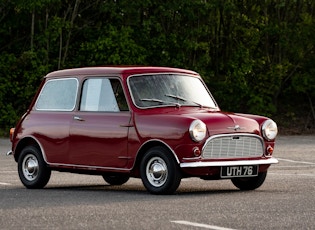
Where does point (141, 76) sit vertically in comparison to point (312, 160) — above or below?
above

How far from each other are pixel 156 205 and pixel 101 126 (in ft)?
8.31

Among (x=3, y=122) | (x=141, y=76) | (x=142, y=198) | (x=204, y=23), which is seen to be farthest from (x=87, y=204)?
(x=204, y=23)

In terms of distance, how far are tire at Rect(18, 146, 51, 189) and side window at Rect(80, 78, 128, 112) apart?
99 centimetres

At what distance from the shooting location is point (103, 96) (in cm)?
1459

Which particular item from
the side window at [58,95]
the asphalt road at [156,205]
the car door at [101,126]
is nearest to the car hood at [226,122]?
the asphalt road at [156,205]

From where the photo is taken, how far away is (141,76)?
47.5 feet

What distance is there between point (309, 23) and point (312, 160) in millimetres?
14262

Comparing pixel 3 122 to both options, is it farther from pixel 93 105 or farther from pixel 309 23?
pixel 93 105

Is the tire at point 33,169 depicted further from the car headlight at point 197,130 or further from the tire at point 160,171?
the car headlight at point 197,130

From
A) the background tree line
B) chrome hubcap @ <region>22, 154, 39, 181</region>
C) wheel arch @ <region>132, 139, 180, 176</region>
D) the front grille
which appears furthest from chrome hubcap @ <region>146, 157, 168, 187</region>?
the background tree line

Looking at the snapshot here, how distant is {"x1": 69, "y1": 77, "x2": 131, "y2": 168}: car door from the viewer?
14.0 m

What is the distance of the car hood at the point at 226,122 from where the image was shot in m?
13.5

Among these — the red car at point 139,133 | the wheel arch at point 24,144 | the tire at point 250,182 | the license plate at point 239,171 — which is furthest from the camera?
the wheel arch at point 24,144

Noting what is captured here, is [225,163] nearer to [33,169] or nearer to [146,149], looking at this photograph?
[146,149]
